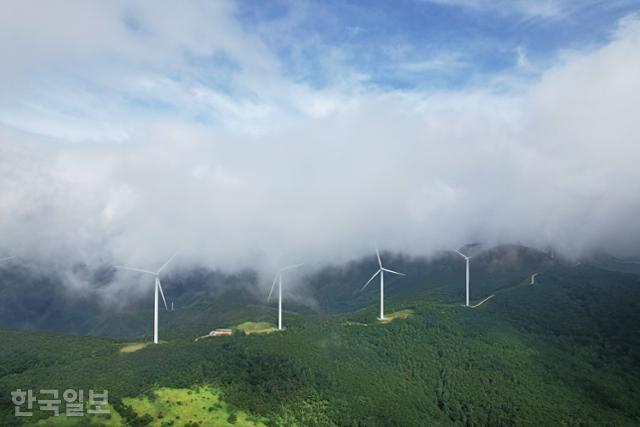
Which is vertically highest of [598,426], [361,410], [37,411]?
[37,411]

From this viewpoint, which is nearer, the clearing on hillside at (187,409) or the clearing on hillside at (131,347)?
the clearing on hillside at (187,409)

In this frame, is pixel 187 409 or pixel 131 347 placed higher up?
pixel 131 347

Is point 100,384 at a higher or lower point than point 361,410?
higher

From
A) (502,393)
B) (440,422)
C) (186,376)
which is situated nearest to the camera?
(186,376)

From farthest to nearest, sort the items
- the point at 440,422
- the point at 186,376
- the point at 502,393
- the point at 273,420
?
the point at 502,393
the point at 440,422
the point at 186,376
the point at 273,420

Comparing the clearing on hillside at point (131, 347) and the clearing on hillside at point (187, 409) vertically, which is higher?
the clearing on hillside at point (131, 347)

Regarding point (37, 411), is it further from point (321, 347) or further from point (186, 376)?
point (321, 347)

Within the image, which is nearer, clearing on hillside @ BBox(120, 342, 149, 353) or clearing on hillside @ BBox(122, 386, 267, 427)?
clearing on hillside @ BBox(122, 386, 267, 427)

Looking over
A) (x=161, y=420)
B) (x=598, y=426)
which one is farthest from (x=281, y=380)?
(x=598, y=426)

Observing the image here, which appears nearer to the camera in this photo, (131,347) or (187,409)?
(187,409)

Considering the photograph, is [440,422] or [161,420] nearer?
[161,420]

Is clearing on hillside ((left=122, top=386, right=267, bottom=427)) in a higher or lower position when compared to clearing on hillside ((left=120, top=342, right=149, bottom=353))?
lower
